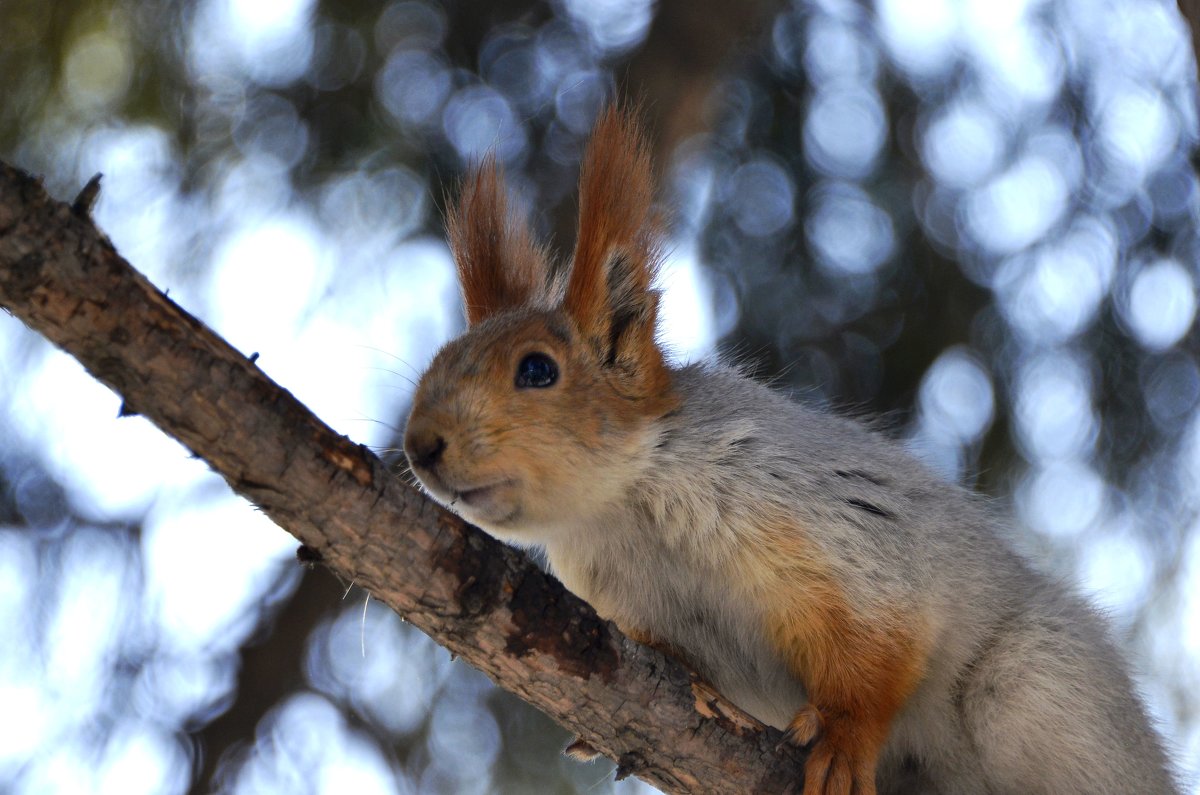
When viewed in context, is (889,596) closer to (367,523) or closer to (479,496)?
(479,496)

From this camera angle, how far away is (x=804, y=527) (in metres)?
2.38

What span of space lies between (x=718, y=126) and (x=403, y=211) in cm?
105

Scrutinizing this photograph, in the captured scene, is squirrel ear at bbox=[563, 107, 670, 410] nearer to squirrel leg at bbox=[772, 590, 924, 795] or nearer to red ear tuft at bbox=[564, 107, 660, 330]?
red ear tuft at bbox=[564, 107, 660, 330]

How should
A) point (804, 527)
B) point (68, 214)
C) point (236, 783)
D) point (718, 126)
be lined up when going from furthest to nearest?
point (718, 126)
point (236, 783)
point (804, 527)
point (68, 214)

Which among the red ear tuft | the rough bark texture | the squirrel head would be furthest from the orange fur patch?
the red ear tuft

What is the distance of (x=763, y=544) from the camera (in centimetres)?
237

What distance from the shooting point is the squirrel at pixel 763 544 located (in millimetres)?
2301

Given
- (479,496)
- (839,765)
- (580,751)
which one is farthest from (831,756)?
(479,496)

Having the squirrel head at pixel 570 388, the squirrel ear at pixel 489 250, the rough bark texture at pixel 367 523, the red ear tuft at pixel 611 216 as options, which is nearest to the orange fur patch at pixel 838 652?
the rough bark texture at pixel 367 523

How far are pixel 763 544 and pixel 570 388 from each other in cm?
51

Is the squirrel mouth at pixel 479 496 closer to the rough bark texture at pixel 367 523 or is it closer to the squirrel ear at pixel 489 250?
the rough bark texture at pixel 367 523

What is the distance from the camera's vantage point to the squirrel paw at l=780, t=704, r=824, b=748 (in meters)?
2.17

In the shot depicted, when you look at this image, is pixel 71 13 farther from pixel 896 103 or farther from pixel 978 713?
pixel 978 713

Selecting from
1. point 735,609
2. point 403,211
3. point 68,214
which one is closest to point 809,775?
point 735,609
